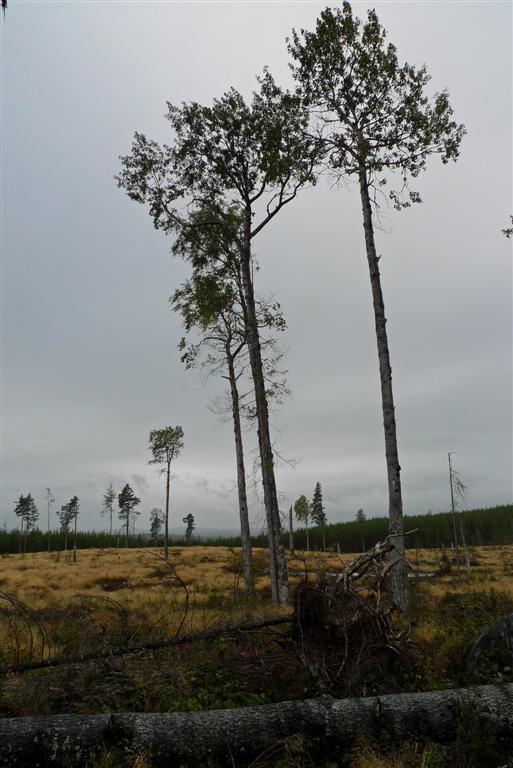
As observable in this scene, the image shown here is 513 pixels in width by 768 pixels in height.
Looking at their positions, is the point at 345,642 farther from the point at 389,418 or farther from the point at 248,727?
the point at 389,418

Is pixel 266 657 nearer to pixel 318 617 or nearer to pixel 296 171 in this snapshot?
pixel 318 617

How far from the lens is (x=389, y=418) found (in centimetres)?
1052

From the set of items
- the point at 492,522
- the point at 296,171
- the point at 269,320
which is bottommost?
the point at 492,522

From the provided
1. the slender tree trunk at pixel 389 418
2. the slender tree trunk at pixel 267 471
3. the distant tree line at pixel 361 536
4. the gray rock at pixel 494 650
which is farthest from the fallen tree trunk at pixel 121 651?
the distant tree line at pixel 361 536

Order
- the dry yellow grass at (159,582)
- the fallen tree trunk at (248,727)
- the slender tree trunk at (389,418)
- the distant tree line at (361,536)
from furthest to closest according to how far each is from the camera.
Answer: the distant tree line at (361,536), the dry yellow grass at (159,582), the slender tree trunk at (389,418), the fallen tree trunk at (248,727)

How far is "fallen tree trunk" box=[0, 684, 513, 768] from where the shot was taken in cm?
404

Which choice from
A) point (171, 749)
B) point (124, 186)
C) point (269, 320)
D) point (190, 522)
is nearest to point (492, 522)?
point (190, 522)

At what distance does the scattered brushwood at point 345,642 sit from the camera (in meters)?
5.48

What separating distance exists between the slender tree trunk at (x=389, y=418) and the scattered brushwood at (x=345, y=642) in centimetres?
304

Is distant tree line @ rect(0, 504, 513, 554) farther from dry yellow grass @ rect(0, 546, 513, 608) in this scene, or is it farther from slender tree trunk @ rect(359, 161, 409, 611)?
slender tree trunk @ rect(359, 161, 409, 611)

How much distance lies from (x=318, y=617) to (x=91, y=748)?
9.66ft

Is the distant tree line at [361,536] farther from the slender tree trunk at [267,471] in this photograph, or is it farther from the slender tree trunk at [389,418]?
the slender tree trunk at [389,418]

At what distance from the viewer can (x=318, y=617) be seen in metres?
6.08

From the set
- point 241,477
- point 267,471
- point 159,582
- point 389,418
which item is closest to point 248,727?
point 389,418
